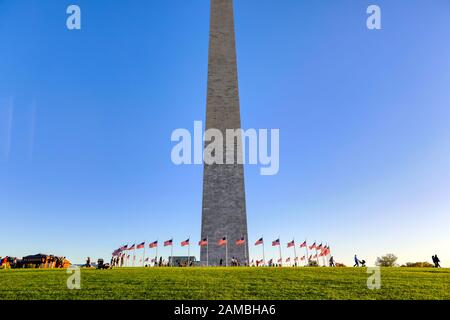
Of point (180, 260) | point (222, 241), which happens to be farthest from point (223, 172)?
point (180, 260)

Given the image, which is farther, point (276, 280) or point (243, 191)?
point (243, 191)

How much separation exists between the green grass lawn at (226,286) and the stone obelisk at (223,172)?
48.1 ft

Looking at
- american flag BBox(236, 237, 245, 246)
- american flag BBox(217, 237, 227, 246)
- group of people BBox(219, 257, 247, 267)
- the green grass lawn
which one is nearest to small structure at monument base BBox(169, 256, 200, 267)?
group of people BBox(219, 257, 247, 267)

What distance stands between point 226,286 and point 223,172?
20220 millimetres

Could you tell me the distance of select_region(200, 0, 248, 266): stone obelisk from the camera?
33188mm

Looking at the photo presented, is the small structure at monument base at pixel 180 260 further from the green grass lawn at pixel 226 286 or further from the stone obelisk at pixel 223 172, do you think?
the green grass lawn at pixel 226 286

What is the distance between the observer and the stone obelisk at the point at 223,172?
3319cm

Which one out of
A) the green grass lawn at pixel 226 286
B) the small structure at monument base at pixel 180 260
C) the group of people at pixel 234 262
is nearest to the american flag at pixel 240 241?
the group of people at pixel 234 262

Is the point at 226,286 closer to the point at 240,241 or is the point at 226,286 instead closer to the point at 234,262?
the point at 240,241
